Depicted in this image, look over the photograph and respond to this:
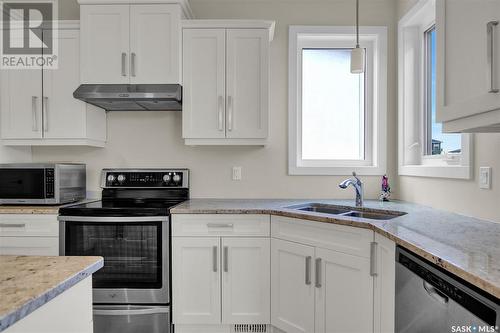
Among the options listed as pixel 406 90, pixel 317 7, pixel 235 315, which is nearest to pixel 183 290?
pixel 235 315

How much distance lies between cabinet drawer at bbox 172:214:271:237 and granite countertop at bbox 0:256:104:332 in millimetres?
1142

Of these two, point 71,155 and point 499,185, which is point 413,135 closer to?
point 499,185

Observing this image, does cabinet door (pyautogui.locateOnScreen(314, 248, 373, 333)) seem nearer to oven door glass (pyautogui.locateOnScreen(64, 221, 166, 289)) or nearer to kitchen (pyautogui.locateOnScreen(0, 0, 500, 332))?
kitchen (pyautogui.locateOnScreen(0, 0, 500, 332))

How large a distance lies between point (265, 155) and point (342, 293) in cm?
132

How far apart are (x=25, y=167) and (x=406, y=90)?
295 cm

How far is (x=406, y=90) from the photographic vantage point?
249cm

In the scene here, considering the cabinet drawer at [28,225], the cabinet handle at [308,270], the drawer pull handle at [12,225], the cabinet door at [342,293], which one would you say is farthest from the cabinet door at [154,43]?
the cabinet door at [342,293]

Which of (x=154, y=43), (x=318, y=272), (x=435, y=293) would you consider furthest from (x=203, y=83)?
(x=435, y=293)

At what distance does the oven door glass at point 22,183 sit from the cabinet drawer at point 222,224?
1046 millimetres

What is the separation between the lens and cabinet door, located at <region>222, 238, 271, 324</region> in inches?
82.9

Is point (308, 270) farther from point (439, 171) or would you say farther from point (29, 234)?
point (29, 234)

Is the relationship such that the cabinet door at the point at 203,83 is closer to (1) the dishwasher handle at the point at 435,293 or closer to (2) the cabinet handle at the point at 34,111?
(2) the cabinet handle at the point at 34,111

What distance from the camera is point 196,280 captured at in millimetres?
2111

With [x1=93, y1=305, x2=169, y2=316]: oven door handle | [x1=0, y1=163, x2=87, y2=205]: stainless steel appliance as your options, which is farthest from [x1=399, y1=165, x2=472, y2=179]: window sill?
[x1=0, y1=163, x2=87, y2=205]: stainless steel appliance
